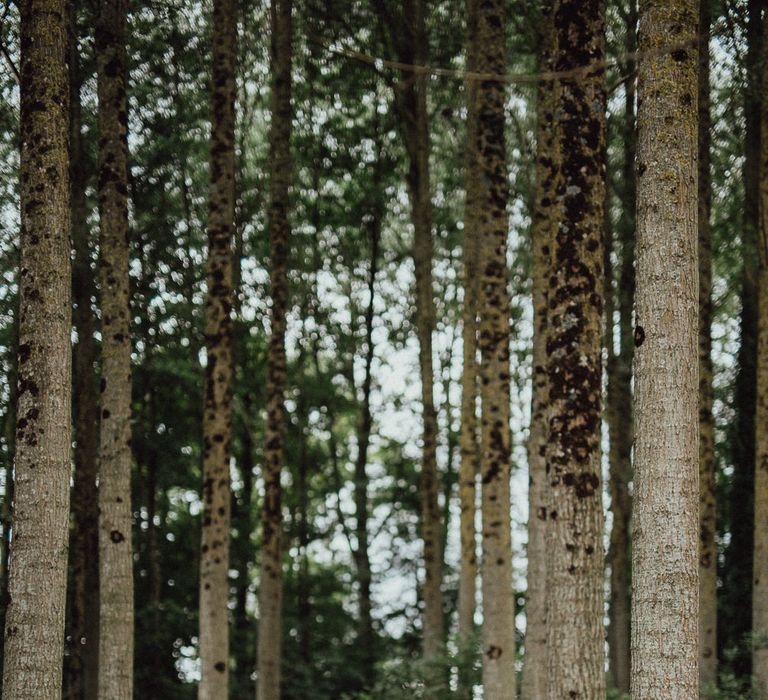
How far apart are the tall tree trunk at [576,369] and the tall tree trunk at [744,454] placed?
11.0 metres

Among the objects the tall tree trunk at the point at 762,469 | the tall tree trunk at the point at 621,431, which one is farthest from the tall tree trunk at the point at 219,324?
the tall tree trunk at the point at 621,431

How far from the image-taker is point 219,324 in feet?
41.1

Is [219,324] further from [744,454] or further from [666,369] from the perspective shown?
[744,454]

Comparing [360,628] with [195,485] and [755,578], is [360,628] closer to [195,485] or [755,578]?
[195,485]

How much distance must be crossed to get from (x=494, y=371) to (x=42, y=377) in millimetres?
5929

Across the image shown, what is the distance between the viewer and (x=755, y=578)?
14.0 m

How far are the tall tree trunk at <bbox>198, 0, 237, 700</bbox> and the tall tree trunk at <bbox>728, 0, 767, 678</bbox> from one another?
967 centimetres

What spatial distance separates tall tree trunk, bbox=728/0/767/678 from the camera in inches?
701

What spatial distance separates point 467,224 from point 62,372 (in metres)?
10.2

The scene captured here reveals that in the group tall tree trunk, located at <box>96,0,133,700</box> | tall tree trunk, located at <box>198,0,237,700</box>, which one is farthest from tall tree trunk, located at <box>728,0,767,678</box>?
tall tree trunk, located at <box>96,0,133,700</box>

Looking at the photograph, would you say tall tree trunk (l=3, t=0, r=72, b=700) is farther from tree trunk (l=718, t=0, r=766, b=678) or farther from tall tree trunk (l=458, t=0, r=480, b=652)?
tree trunk (l=718, t=0, r=766, b=678)

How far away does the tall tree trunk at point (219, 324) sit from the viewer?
40.2 ft

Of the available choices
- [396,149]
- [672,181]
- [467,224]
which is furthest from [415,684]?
[396,149]

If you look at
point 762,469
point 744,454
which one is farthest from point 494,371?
point 744,454
